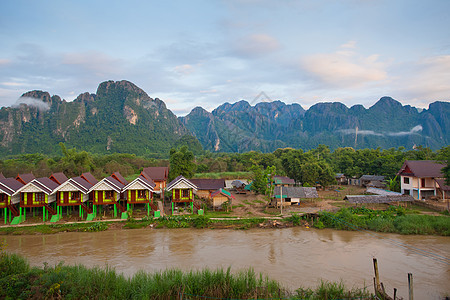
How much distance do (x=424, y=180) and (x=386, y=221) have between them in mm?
10654

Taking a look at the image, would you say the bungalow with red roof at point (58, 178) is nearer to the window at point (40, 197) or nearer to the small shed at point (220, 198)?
the window at point (40, 197)

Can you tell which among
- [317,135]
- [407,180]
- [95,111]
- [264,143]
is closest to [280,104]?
[317,135]

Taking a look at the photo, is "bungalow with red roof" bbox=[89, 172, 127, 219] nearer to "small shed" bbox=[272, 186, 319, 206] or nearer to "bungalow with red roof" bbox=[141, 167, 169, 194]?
"bungalow with red roof" bbox=[141, 167, 169, 194]

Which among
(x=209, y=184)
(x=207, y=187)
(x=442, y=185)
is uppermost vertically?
(x=209, y=184)

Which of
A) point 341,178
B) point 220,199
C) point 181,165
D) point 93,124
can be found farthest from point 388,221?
point 93,124

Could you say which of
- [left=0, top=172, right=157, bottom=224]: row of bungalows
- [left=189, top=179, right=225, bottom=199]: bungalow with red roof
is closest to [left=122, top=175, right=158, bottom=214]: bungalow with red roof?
[left=0, top=172, right=157, bottom=224]: row of bungalows

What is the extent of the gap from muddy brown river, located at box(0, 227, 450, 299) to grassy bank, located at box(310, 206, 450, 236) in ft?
2.23

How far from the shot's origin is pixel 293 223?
19922 mm

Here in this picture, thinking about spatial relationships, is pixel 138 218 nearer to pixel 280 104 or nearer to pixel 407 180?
pixel 407 180

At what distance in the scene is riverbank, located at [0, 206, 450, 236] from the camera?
18.0m

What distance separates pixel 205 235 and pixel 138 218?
5779 millimetres

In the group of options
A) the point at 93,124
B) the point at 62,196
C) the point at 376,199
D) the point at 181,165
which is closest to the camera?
the point at 62,196

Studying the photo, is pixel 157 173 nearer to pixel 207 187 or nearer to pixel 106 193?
pixel 207 187

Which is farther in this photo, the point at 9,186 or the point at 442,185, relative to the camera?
the point at 442,185
